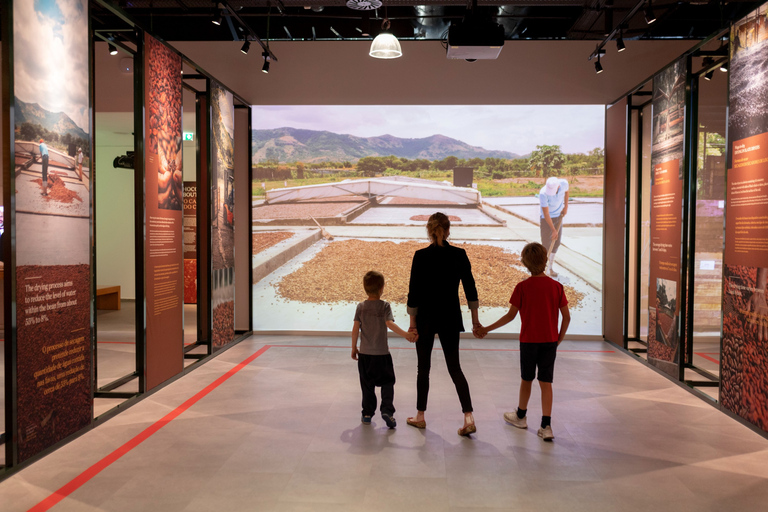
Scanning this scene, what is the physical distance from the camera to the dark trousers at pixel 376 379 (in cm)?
388

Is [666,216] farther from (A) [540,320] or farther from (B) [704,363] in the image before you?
(A) [540,320]

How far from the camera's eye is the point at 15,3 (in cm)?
304

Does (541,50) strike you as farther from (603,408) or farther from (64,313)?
(64,313)

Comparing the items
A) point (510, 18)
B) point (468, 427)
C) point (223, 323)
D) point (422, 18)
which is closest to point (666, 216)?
point (510, 18)

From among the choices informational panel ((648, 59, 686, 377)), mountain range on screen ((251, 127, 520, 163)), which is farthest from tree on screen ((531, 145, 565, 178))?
informational panel ((648, 59, 686, 377))

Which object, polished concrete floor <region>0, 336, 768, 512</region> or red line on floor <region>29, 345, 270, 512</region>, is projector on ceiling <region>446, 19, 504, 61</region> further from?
red line on floor <region>29, 345, 270, 512</region>

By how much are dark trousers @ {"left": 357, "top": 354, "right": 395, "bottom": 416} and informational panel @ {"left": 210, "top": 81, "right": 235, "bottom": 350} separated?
2999mm

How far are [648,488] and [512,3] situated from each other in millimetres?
4661

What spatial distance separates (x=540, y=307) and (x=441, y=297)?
2.10 ft

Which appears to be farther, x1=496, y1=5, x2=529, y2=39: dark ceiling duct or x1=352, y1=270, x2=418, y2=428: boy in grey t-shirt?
x1=496, y1=5, x2=529, y2=39: dark ceiling duct

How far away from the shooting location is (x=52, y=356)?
11.1ft

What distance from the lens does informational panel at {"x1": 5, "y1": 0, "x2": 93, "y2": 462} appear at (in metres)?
3.10

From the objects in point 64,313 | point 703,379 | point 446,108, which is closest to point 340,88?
point 446,108

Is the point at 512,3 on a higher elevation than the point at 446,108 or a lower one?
higher
